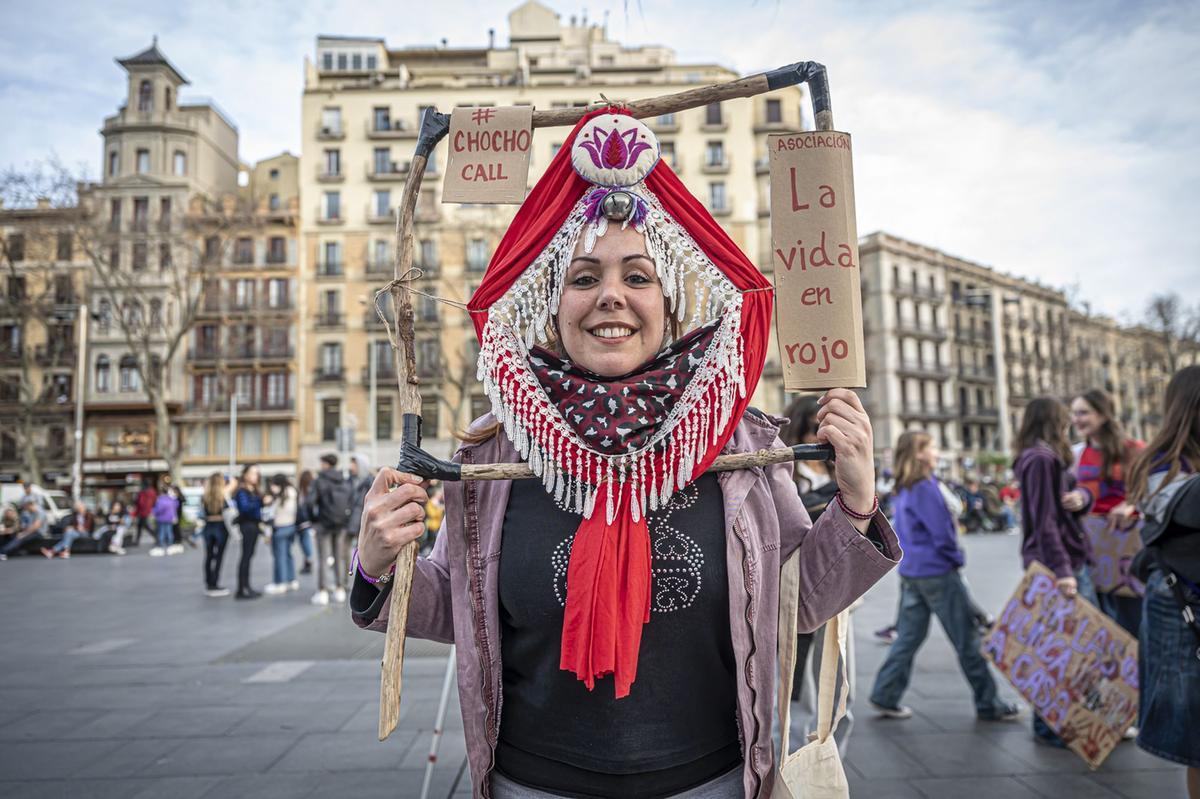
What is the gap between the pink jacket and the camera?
1.61 m

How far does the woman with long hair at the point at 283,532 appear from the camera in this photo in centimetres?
1085

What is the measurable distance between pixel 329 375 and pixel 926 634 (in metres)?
39.7

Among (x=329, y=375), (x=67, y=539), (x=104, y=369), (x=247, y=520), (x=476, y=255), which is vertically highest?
(x=476, y=255)

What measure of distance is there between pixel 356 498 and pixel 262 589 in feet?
10.1

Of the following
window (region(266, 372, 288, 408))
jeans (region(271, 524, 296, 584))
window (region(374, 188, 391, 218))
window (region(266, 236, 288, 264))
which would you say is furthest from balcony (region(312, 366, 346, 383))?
jeans (region(271, 524, 296, 584))

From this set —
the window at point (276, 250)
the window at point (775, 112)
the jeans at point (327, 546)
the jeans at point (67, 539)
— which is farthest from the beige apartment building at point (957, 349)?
the jeans at point (327, 546)

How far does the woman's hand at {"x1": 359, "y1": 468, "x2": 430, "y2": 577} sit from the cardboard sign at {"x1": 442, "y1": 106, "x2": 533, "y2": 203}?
652 millimetres

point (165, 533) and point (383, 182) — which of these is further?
point (383, 182)

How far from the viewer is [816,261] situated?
166 cm

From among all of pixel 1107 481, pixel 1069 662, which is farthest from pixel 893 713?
pixel 1107 481

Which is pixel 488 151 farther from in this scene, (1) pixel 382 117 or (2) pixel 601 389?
(1) pixel 382 117

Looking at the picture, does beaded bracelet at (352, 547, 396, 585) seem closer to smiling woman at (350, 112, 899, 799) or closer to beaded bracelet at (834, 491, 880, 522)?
smiling woman at (350, 112, 899, 799)

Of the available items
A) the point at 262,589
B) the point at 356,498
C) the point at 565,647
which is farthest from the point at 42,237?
the point at 565,647

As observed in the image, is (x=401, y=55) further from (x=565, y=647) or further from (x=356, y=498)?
(x=565, y=647)
